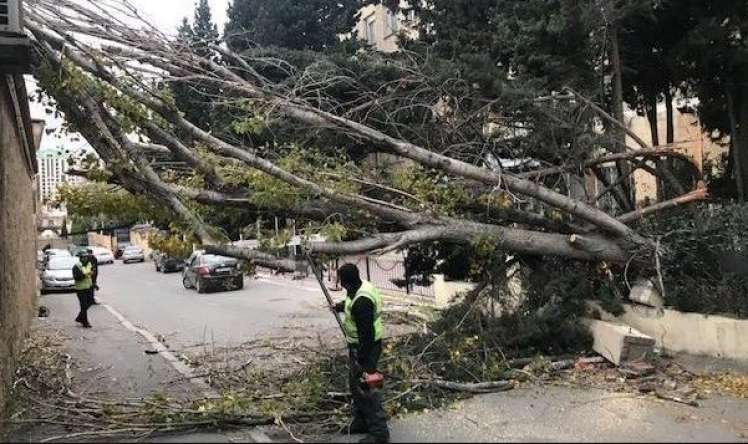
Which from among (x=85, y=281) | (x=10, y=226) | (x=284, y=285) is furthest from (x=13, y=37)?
(x=284, y=285)

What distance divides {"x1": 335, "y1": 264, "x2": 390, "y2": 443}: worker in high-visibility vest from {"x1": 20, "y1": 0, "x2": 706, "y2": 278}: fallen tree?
179 centimetres

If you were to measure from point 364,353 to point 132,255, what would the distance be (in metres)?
52.9

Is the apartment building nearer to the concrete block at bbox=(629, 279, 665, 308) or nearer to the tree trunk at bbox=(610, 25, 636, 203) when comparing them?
the tree trunk at bbox=(610, 25, 636, 203)

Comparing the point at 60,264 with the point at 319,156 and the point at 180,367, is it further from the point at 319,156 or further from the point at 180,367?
the point at 319,156

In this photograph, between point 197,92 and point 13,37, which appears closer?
point 13,37

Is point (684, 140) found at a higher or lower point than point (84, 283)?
higher

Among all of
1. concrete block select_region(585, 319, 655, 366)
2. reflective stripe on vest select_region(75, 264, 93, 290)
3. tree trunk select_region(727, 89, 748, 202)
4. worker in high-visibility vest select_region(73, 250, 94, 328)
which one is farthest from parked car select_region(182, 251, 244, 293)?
concrete block select_region(585, 319, 655, 366)

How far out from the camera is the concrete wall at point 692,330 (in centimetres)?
886

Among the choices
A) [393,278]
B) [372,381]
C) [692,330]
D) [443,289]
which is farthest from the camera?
[393,278]

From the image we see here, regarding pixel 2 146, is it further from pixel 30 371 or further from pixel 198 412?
pixel 198 412

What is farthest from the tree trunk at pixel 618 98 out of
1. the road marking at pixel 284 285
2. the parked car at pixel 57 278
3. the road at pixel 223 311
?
the parked car at pixel 57 278

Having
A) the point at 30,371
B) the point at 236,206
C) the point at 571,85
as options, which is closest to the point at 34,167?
the point at 30,371

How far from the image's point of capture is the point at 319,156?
9.70 meters

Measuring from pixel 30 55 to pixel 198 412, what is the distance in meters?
4.01
